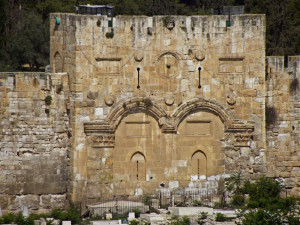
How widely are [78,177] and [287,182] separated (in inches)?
279

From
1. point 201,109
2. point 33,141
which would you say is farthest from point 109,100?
point 201,109

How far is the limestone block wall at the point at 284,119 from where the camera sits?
37906 millimetres

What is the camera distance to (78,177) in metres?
36.2

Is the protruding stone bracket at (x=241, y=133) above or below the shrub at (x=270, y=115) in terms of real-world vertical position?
below

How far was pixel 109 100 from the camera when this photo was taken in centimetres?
3625

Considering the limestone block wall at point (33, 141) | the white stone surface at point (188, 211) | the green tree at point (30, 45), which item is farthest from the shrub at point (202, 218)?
the green tree at point (30, 45)

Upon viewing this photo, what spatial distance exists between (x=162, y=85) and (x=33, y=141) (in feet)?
14.5

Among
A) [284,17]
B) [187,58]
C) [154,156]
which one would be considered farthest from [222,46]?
[284,17]

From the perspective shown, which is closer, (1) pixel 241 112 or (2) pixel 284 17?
(1) pixel 241 112

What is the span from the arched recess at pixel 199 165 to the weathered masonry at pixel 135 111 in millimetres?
32

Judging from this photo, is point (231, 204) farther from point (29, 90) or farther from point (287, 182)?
point (29, 90)

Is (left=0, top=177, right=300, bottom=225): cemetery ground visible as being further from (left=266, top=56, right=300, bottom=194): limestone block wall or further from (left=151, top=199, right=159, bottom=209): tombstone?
(left=266, top=56, right=300, bottom=194): limestone block wall

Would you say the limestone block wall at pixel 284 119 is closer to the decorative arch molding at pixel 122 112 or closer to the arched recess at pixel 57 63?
the decorative arch molding at pixel 122 112

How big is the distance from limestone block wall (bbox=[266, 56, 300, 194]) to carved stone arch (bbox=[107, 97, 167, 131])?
12.6 ft
